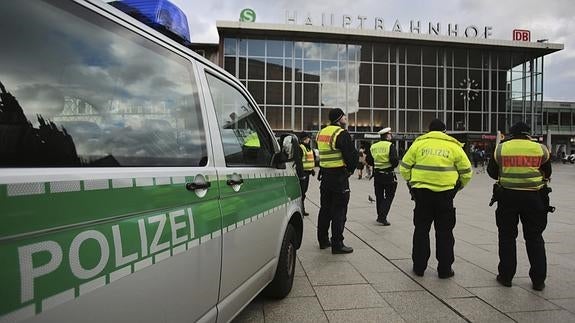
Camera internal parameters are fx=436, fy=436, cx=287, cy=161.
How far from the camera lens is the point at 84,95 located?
1603 mm

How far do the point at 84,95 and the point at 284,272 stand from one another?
103 inches

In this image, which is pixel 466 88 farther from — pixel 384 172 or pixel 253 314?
pixel 253 314

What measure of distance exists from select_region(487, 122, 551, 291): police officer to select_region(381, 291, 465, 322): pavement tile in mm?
1025

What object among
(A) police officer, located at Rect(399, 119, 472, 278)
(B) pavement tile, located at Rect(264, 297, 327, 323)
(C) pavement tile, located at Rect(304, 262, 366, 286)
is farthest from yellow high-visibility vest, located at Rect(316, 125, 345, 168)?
(B) pavement tile, located at Rect(264, 297, 327, 323)

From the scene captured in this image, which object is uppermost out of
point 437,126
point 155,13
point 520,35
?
point 520,35

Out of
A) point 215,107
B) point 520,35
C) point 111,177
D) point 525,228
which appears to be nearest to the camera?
point 111,177

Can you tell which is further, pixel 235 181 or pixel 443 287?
pixel 443 287

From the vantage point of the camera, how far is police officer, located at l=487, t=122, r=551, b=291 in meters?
4.31

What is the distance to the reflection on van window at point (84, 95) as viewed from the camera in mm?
1316

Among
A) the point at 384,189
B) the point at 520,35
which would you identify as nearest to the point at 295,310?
the point at 384,189

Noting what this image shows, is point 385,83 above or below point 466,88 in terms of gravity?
above

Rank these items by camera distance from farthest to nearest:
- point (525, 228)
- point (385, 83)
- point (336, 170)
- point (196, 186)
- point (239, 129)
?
point (385, 83) → point (336, 170) → point (525, 228) → point (239, 129) → point (196, 186)

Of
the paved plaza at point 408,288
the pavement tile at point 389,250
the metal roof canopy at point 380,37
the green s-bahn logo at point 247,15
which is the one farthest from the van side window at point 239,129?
the green s-bahn logo at point 247,15

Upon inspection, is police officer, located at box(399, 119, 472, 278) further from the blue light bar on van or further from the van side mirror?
the blue light bar on van
